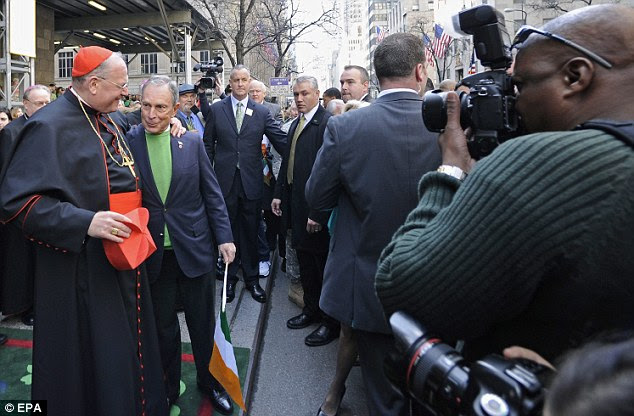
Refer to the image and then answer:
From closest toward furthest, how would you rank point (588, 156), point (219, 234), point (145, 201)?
point (588, 156) → point (145, 201) → point (219, 234)

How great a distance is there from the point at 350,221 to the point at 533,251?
67.3 inches

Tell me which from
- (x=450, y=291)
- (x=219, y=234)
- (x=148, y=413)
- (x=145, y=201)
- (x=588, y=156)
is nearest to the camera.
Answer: (x=588, y=156)

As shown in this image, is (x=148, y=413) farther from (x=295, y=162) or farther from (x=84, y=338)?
(x=295, y=162)

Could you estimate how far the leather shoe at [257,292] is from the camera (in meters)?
5.13

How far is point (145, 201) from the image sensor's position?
309cm

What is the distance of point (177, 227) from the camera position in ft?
10.2

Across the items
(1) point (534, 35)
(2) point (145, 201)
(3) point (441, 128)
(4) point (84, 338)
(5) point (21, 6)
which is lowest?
(4) point (84, 338)

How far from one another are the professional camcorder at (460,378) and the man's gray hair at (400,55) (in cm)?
172

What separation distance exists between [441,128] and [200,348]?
2.47 m

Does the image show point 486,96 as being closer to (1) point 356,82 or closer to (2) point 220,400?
(2) point 220,400

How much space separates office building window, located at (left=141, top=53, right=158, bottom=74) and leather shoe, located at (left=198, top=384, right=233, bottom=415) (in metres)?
38.9

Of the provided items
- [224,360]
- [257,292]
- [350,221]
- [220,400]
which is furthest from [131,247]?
[257,292]

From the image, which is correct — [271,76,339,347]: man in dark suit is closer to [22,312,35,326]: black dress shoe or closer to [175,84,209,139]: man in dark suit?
[175,84,209,139]: man in dark suit

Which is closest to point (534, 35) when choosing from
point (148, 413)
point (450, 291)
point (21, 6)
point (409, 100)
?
point (450, 291)
